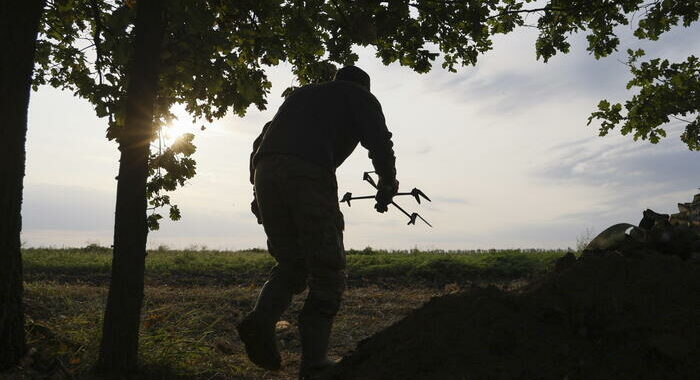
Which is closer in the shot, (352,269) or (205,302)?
(205,302)

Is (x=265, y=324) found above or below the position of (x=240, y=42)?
below

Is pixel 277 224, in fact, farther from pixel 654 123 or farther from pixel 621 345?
pixel 654 123

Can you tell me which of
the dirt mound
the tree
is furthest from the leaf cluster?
the dirt mound

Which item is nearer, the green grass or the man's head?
the man's head

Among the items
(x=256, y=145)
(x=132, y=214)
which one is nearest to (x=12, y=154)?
(x=132, y=214)

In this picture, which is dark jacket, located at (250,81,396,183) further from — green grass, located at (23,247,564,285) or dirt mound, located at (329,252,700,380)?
green grass, located at (23,247,564,285)

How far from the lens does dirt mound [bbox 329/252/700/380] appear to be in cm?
318

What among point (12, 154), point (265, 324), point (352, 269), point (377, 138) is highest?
point (377, 138)

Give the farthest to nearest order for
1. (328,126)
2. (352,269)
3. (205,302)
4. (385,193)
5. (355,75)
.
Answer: (352,269)
(205,302)
(355,75)
(385,193)
(328,126)

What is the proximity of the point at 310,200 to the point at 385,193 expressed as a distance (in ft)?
2.33

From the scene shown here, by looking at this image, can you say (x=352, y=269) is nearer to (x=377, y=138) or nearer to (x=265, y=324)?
(x=265, y=324)

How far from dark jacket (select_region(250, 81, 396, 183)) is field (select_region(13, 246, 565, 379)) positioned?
5.69 ft

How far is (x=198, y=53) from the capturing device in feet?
20.0

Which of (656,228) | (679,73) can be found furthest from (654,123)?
(656,228)
